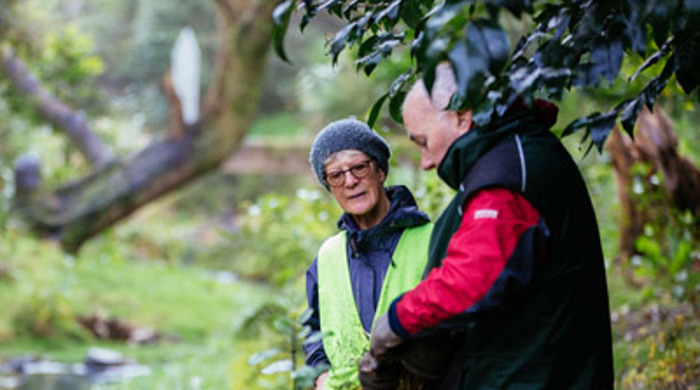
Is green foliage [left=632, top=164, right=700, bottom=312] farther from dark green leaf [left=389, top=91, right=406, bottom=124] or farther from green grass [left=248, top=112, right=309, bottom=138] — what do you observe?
green grass [left=248, top=112, right=309, bottom=138]

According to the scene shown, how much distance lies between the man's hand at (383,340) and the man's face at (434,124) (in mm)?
389

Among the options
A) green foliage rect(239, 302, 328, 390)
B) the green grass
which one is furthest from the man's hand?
the green grass

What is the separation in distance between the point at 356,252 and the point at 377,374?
673 mm

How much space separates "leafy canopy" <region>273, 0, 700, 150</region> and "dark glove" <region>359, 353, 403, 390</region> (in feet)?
2.02

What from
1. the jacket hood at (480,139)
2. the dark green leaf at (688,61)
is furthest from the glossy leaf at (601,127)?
the dark green leaf at (688,61)

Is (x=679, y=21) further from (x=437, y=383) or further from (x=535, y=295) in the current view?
(x=437, y=383)

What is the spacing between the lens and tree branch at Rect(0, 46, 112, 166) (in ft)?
35.7

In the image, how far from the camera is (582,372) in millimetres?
1895

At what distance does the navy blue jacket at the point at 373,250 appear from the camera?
2.54 m

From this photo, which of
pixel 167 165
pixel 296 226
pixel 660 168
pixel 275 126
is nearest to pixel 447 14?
pixel 660 168

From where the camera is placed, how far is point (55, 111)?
36.3ft

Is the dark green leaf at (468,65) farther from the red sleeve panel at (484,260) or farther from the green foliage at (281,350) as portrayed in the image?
the green foliage at (281,350)

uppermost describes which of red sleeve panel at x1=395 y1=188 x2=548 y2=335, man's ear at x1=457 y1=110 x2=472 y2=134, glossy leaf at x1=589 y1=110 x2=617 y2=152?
man's ear at x1=457 y1=110 x2=472 y2=134

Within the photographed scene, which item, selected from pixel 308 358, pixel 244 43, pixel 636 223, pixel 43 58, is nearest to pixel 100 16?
pixel 43 58
